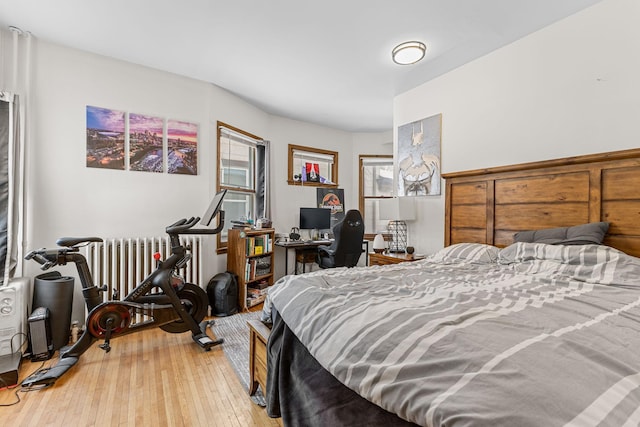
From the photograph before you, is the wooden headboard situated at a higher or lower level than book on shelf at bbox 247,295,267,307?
higher

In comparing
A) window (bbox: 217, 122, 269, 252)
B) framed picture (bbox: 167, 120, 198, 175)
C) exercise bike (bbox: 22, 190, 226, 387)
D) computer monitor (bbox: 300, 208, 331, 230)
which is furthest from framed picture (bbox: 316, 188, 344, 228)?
exercise bike (bbox: 22, 190, 226, 387)

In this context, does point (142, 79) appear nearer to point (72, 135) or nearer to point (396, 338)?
point (72, 135)

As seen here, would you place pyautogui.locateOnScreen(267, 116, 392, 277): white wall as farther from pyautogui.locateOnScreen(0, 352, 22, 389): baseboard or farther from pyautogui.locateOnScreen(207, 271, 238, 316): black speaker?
pyautogui.locateOnScreen(0, 352, 22, 389): baseboard

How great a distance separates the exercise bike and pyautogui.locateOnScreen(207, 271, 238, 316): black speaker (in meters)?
0.53

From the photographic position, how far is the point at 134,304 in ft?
7.70

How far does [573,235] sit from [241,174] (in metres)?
3.64

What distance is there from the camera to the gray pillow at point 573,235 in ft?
6.42

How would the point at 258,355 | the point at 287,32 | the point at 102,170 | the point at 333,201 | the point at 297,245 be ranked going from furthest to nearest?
the point at 333,201 → the point at 297,245 → the point at 102,170 → the point at 287,32 → the point at 258,355

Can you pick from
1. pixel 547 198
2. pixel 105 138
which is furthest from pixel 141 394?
pixel 547 198

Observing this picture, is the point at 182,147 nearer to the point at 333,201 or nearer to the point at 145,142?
the point at 145,142

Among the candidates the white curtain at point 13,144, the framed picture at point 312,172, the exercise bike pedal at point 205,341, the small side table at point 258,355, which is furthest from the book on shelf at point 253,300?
the framed picture at point 312,172

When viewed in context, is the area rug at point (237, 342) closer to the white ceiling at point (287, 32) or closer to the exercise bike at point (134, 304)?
the exercise bike at point (134, 304)

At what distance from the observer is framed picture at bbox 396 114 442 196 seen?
323cm

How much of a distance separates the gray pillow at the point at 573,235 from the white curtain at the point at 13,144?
4.03 metres
